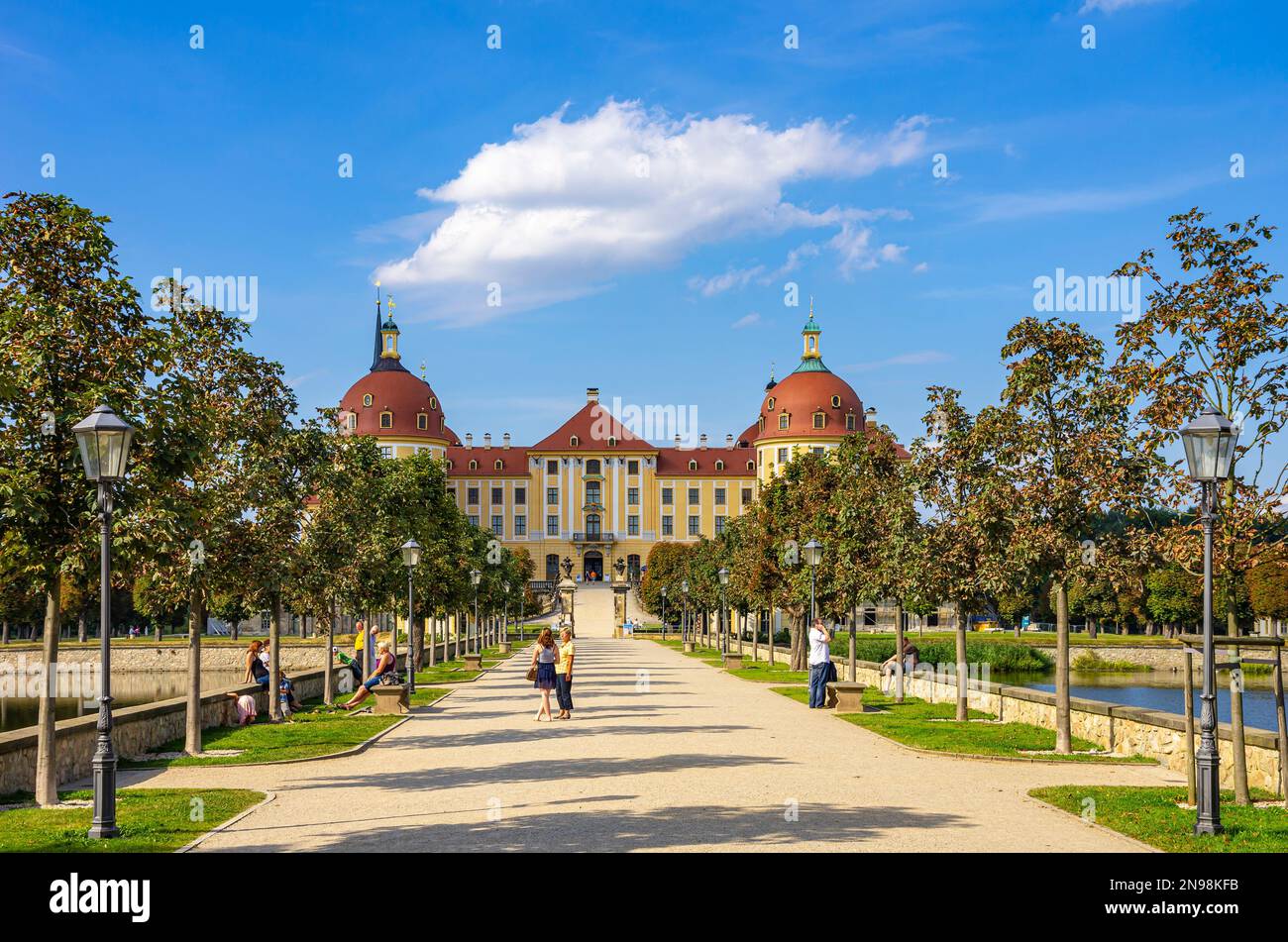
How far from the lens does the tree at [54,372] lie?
44.2 feet

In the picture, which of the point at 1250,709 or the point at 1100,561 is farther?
the point at 1250,709

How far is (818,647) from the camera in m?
26.1

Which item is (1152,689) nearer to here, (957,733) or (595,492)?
(957,733)

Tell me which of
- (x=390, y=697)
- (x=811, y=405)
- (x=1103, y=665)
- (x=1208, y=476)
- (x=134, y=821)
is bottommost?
(x=1103, y=665)

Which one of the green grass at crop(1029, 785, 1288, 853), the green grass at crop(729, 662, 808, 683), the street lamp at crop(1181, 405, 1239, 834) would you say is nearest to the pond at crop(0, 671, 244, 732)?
the green grass at crop(729, 662, 808, 683)

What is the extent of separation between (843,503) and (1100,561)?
45.7 ft

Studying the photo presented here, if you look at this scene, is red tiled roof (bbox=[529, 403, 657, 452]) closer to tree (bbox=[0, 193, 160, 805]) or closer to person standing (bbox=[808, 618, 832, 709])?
person standing (bbox=[808, 618, 832, 709])

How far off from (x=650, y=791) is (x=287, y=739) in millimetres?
8565

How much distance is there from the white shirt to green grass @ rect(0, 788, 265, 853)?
46.5 feet

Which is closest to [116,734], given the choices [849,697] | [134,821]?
[134,821]
